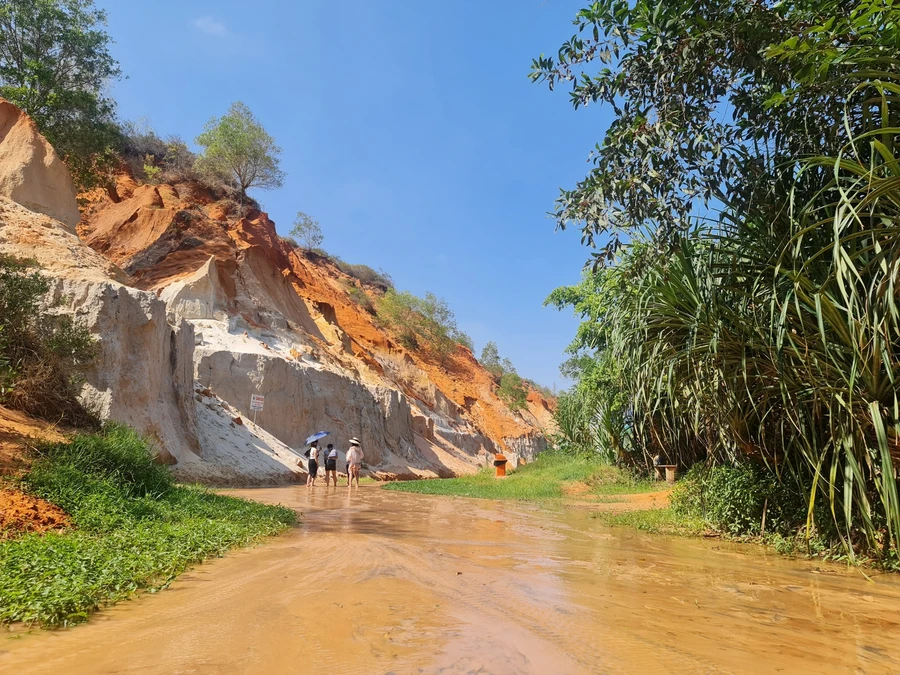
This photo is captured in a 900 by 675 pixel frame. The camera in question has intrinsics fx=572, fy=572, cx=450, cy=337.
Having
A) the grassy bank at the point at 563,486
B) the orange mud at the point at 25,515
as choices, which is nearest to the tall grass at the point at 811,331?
the orange mud at the point at 25,515

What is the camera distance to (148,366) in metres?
15.8

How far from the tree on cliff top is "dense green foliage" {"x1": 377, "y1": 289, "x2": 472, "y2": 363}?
1897cm

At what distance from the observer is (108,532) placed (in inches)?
234

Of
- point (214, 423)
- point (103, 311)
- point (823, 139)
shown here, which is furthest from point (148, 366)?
point (823, 139)

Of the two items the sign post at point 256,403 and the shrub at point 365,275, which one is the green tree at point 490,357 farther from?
the sign post at point 256,403

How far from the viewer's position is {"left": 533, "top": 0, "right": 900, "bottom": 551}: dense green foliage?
5.02 meters

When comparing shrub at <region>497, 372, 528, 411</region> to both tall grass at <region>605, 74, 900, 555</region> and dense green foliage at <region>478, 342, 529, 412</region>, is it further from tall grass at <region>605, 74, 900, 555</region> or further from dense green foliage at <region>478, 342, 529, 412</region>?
tall grass at <region>605, 74, 900, 555</region>

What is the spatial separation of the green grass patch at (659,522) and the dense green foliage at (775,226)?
3.45 ft

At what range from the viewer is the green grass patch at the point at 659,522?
8.62m

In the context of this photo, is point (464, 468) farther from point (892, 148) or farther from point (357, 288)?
point (892, 148)

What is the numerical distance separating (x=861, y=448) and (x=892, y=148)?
114 inches

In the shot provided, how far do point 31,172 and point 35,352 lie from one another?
1087 cm

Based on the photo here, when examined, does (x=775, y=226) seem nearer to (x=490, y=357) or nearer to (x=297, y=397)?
(x=297, y=397)

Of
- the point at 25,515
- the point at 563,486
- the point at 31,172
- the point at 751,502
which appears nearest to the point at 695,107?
the point at 751,502
